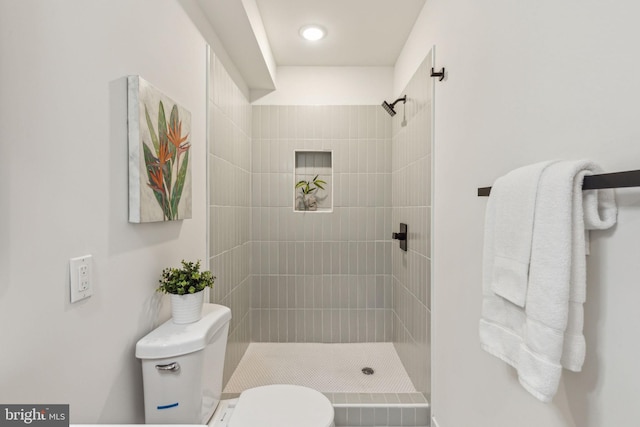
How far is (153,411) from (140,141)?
92 centimetres

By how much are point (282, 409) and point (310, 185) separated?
1.92 metres

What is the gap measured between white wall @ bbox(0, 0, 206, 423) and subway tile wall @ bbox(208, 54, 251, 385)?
63 cm

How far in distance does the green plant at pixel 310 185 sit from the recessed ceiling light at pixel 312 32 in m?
1.10

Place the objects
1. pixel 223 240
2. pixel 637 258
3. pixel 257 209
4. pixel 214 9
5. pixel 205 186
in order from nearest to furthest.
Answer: pixel 637 258, pixel 214 9, pixel 205 186, pixel 223 240, pixel 257 209

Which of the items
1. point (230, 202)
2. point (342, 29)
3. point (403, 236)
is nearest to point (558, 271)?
point (403, 236)

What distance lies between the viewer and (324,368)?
2410mm

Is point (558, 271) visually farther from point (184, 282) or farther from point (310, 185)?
point (310, 185)

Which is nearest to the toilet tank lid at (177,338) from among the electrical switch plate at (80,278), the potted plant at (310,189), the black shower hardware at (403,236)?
the electrical switch plate at (80,278)

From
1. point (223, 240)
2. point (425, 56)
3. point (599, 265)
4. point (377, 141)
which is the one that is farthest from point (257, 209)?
point (599, 265)

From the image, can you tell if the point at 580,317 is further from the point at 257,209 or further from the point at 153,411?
the point at 257,209

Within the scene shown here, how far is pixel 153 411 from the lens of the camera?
1.14m

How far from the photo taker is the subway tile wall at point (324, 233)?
9.39 ft

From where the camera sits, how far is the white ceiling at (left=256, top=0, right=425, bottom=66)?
6.72ft

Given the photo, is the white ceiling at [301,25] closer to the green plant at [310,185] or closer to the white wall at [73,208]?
the white wall at [73,208]
